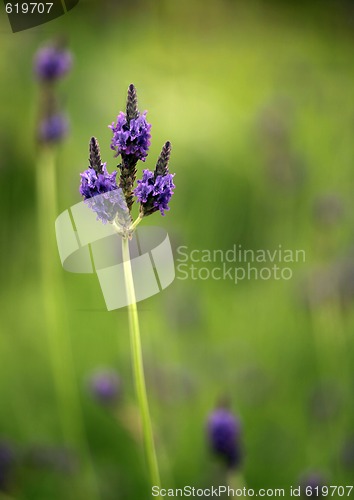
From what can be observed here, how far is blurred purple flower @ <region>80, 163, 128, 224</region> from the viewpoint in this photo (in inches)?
14.7

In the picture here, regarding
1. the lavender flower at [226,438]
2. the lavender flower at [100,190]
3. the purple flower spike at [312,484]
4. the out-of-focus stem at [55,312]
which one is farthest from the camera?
the out-of-focus stem at [55,312]

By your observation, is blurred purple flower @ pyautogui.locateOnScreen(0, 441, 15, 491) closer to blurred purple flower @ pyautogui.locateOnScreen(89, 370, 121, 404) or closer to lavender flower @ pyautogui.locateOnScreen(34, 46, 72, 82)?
blurred purple flower @ pyautogui.locateOnScreen(89, 370, 121, 404)

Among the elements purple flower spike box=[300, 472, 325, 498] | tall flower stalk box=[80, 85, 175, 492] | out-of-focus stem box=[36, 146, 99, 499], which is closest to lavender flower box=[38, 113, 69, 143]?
out-of-focus stem box=[36, 146, 99, 499]

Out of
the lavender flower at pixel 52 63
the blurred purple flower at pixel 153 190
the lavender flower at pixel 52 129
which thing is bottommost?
the blurred purple flower at pixel 153 190

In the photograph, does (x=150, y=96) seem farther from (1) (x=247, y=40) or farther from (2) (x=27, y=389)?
(2) (x=27, y=389)

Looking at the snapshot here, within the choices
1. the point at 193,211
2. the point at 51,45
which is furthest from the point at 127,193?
the point at 193,211

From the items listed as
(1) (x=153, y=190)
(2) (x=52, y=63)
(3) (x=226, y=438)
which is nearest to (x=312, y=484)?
(3) (x=226, y=438)

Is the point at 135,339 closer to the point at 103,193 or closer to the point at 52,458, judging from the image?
the point at 103,193

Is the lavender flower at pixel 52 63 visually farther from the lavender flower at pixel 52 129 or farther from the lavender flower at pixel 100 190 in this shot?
the lavender flower at pixel 100 190

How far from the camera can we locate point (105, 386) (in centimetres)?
73

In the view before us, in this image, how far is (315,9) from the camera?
798 millimetres

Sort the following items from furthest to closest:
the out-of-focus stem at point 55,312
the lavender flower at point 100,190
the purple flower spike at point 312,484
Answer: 1. the out-of-focus stem at point 55,312
2. the purple flower spike at point 312,484
3. the lavender flower at point 100,190

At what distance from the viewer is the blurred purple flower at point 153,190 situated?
38cm
